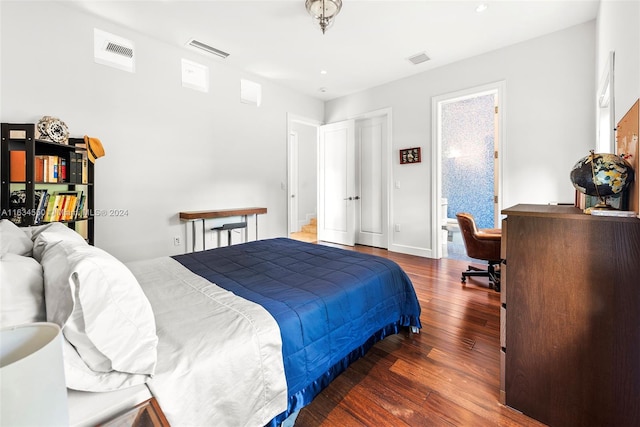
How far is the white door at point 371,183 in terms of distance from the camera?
502 centimetres

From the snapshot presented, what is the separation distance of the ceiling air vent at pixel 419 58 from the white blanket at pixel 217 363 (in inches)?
154

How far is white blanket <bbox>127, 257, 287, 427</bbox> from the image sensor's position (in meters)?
0.90

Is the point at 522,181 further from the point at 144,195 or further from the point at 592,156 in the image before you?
the point at 144,195

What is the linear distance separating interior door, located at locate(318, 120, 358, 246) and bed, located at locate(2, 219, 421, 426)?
3.24 metres

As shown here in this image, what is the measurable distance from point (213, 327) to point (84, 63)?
3383mm

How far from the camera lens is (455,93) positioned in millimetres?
4004

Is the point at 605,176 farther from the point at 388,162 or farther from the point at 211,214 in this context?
the point at 211,214

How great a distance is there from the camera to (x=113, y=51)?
3119 mm

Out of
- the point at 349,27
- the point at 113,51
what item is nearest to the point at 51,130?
the point at 113,51

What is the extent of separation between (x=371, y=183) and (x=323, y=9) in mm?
3043

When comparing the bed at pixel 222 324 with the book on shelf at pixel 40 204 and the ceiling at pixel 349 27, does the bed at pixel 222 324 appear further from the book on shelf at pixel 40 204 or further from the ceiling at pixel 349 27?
the ceiling at pixel 349 27

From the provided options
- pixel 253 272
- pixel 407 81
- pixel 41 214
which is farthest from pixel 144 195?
pixel 407 81

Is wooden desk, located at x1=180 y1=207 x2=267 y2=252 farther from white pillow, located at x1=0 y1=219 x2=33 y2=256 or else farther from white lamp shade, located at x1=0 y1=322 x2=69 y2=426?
white lamp shade, located at x1=0 y1=322 x2=69 y2=426

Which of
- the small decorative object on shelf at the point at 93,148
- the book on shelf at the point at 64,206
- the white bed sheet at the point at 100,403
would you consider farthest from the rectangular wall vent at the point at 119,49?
the white bed sheet at the point at 100,403
